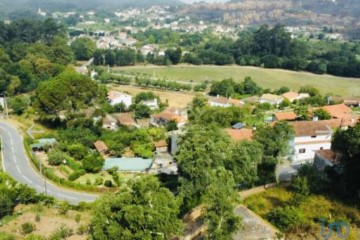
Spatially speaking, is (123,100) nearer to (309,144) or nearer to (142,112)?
(142,112)

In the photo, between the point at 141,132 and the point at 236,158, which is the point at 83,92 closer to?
the point at 141,132

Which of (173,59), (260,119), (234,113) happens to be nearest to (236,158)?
(234,113)

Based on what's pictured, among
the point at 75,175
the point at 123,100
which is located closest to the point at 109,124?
the point at 123,100

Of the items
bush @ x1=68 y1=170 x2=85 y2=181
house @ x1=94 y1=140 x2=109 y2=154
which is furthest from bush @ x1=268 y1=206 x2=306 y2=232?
house @ x1=94 y1=140 x2=109 y2=154

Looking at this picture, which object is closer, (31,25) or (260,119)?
(260,119)

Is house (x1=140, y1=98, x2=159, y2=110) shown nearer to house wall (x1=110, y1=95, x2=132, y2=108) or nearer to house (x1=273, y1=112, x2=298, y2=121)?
house wall (x1=110, y1=95, x2=132, y2=108)

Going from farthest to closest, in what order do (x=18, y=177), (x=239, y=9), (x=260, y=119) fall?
(x=239, y=9) → (x=260, y=119) → (x=18, y=177)

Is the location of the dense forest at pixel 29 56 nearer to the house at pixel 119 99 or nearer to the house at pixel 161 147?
the house at pixel 119 99
